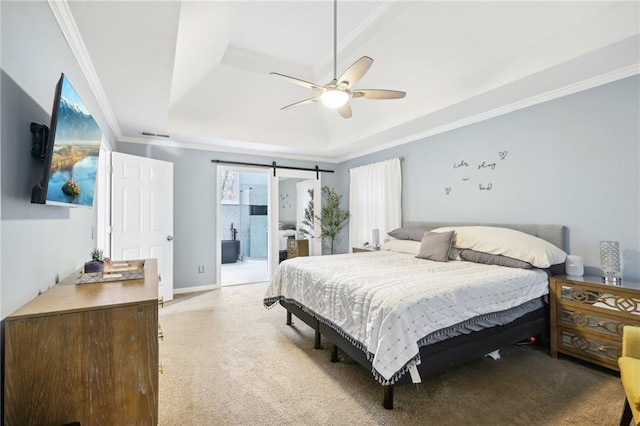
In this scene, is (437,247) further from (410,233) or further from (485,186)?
(485,186)

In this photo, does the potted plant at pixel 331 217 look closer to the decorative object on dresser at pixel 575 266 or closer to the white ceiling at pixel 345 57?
the white ceiling at pixel 345 57

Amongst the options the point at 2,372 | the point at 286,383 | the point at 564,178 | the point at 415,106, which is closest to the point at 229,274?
the point at 286,383

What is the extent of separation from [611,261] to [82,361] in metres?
3.50

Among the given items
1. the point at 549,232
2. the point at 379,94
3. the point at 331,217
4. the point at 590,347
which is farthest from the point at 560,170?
the point at 331,217

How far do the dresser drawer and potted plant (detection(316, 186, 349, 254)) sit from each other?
12.7ft

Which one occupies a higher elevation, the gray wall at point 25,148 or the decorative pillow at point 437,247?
the gray wall at point 25,148

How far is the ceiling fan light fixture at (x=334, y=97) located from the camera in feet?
7.64

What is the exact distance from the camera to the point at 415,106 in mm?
3701

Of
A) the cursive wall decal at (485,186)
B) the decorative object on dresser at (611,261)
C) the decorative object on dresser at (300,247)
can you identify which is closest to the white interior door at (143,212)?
the decorative object on dresser at (300,247)

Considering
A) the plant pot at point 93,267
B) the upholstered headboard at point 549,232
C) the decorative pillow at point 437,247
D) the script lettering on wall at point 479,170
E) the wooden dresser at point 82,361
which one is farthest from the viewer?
the script lettering on wall at point 479,170

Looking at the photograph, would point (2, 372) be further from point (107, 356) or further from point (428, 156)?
point (428, 156)

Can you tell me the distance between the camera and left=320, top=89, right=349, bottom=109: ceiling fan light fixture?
2.33 meters

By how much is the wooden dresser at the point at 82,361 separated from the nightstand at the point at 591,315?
3.03 metres

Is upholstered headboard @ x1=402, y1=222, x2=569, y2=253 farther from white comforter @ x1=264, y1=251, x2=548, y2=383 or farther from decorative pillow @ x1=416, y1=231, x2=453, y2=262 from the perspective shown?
decorative pillow @ x1=416, y1=231, x2=453, y2=262
